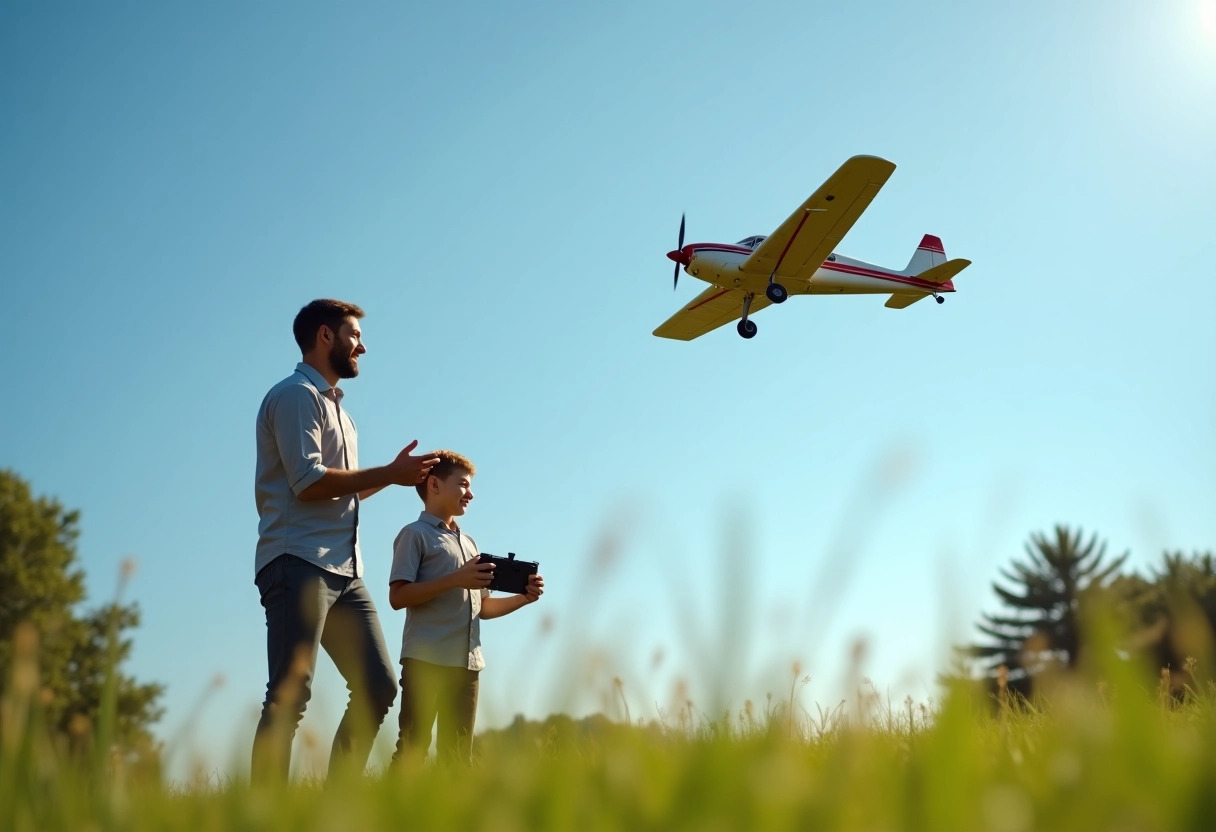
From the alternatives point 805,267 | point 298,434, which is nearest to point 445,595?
point 298,434

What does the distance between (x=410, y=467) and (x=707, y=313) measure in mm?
Answer: 20562

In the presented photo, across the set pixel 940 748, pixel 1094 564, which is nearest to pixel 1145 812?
pixel 940 748

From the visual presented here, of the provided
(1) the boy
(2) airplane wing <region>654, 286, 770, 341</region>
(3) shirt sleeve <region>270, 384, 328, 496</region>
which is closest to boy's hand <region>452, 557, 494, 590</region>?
(1) the boy

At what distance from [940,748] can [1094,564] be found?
198ft

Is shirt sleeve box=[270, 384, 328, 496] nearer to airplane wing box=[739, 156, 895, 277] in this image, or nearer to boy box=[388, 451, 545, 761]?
boy box=[388, 451, 545, 761]

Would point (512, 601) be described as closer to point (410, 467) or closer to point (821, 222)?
point (410, 467)

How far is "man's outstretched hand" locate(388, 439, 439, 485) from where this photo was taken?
423 centimetres

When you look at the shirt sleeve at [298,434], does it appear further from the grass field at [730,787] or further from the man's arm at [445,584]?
the grass field at [730,787]

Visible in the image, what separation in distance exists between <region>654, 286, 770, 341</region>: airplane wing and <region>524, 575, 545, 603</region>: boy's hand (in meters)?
18.0

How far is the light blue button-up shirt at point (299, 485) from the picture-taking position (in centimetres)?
413

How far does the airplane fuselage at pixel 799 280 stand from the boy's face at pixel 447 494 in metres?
15.4

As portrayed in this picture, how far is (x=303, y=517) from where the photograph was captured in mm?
4191

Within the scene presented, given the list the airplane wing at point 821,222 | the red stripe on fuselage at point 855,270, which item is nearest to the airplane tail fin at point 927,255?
the red stripe on fuselage at point 855,270

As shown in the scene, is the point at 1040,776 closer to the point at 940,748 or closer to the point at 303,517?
the point at 940,748
